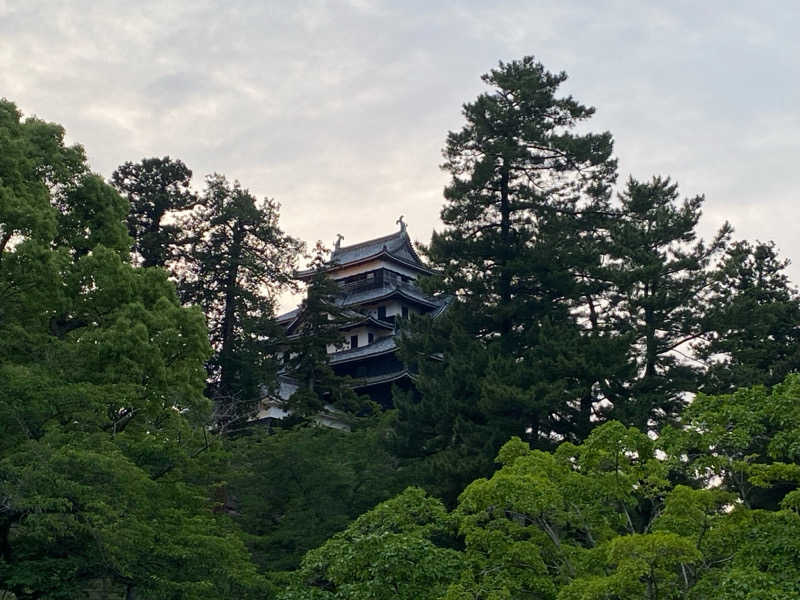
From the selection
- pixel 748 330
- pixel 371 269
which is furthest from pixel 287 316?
pixel 748 330

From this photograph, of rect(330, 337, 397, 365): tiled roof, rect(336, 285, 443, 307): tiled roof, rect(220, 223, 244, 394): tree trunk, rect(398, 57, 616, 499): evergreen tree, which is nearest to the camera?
rect(398, 57, 616, 499): evergreen tree

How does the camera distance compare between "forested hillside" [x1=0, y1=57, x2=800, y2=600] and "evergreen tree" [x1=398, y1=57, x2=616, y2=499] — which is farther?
"evergreen tree" [x1=398, y1=57, x2=616, y2=499]

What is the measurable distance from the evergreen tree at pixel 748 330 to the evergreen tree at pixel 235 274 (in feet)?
40.4

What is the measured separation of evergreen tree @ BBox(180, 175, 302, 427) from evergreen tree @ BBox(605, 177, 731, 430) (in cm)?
1026

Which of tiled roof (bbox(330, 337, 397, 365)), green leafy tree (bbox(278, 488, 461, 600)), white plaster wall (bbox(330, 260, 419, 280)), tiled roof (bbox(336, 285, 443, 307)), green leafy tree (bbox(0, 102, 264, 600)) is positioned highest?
white plaster wall (bbox(330, 260, 419, 280))

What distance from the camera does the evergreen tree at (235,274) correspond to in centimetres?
2817

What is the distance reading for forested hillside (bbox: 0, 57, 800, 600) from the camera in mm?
11969

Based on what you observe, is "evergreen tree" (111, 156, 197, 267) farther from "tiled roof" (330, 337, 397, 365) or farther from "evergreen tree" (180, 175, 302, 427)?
"tiled roof" (330, 337, 397, 365)

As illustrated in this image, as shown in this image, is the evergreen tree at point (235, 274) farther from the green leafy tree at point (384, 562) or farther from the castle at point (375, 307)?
the green leafy tree at point (384, 562)

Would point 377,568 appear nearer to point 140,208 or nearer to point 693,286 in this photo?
point 693,286

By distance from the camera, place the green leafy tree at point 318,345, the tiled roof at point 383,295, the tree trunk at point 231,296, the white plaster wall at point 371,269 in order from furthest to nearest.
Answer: the white plaster wall at point 371,269
the tiled roof at point 383,295
the tree trunk at point 231,296
the green leafy tree at point 318,345

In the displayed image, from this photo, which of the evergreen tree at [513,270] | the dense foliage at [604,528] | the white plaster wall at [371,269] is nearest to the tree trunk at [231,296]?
the evergreen tree at [513,270]

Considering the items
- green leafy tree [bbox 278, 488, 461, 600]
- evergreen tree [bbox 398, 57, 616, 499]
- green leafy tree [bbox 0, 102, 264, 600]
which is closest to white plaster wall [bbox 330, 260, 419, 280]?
evergreen tree [bbox 398, 57, 616, 499]

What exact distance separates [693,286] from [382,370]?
47.8 ft
